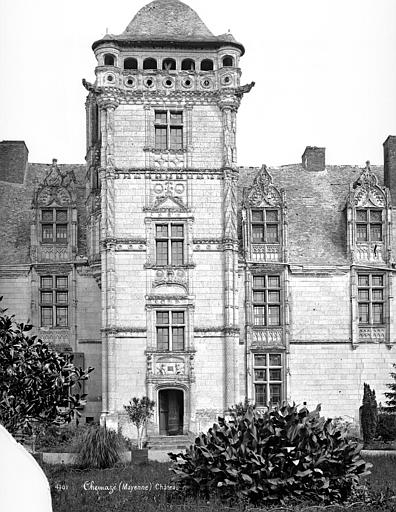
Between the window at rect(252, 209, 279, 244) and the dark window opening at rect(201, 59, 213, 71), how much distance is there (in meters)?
5.31

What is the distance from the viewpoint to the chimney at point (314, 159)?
36.5 meters

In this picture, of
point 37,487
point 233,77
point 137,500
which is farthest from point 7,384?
point 233,77

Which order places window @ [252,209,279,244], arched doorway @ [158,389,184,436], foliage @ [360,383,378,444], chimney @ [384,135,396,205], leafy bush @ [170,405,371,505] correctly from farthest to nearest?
chimney @ [384,135,396,205]
window @ [252,209,279,244]
arched doorway @ [158,389,184,436]
foliage @ [360,383,378,444]
leafy bush @ [170,405,371,505]

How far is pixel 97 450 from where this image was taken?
21.4 m

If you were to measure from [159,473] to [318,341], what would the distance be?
15.1 m

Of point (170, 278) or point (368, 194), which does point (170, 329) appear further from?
point (368, 194)

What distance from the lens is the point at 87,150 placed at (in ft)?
113

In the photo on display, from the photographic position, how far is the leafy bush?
1310 centimetres

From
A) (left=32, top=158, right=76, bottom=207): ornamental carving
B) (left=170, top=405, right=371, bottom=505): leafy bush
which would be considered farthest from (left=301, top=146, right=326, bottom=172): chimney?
(left=170, top=405, right=371, bottom=505): leafy bush

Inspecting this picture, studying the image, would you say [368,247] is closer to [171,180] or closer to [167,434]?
[171,180]

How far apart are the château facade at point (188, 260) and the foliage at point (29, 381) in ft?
57.3

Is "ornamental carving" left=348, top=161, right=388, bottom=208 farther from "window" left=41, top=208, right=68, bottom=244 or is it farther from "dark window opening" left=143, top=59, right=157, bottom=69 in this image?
"window" left=41, top=208, right=68, bottom=244

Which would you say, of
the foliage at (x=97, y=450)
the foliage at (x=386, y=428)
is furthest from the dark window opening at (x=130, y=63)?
the foliage at (x=97, y=450)

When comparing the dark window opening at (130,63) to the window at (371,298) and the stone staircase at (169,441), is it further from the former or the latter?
the stone staircase at (169,441)
